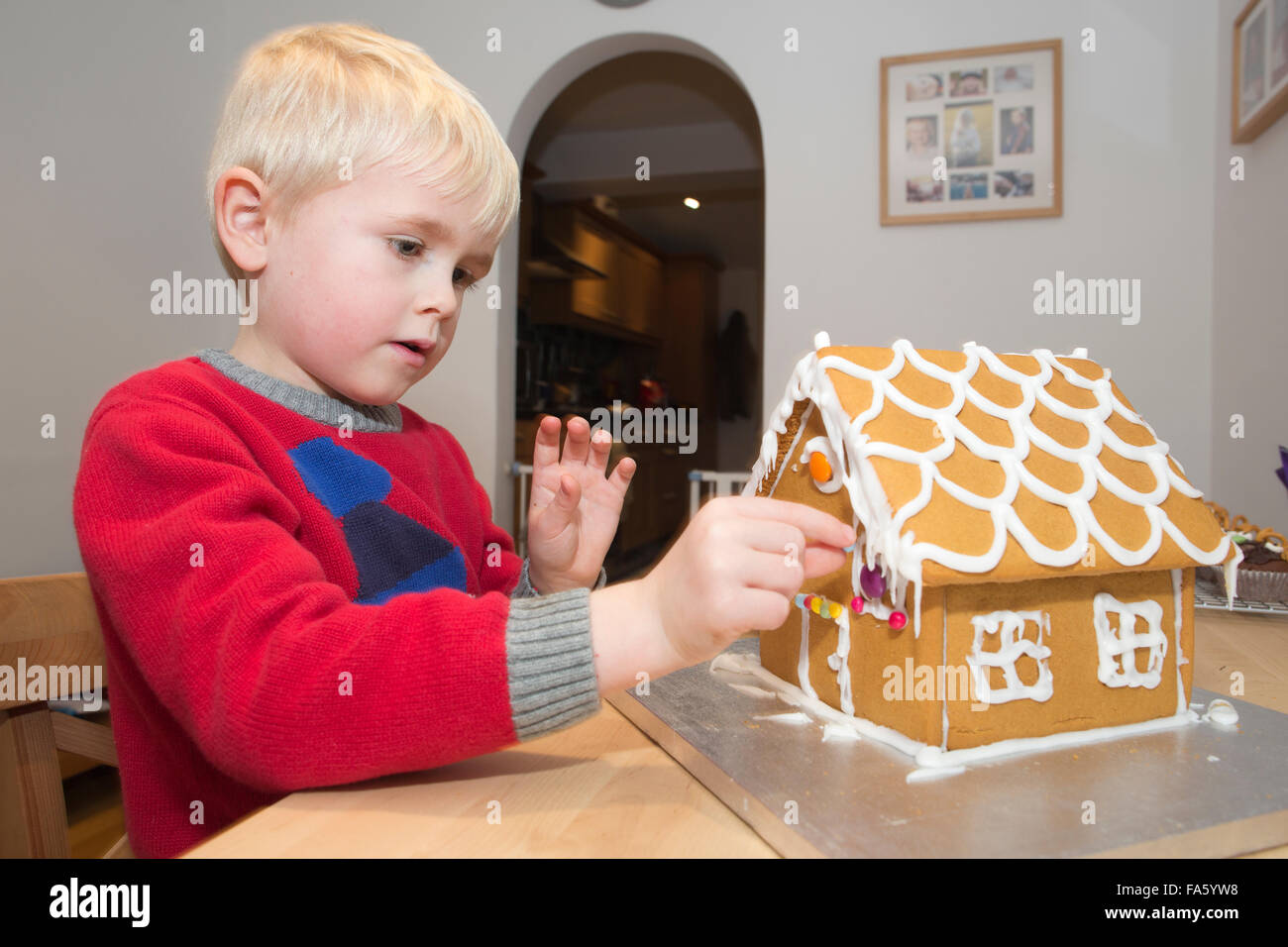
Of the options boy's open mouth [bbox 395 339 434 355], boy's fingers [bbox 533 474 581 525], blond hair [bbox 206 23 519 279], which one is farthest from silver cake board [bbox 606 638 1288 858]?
blond hair [bbox 206 23 519 279]

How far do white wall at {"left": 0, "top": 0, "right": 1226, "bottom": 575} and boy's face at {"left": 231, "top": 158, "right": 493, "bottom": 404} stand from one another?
3.72 feet

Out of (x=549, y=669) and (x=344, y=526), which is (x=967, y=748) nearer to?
(x=549, y=669)

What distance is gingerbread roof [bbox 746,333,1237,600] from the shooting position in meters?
0.54

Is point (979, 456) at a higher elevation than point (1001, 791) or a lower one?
higher

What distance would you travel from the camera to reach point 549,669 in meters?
0.47

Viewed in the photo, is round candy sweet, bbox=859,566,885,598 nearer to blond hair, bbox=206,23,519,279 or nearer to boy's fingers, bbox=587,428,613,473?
boy's fingers, bbox=587,428,613,473

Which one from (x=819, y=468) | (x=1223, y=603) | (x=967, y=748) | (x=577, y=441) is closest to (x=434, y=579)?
(x=577, y=441)

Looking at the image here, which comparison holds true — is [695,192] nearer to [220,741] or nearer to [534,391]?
[534,391]

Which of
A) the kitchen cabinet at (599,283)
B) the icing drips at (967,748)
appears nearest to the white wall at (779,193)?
the icing drips at (967,748)

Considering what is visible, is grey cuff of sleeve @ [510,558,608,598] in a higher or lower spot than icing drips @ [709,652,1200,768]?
higher

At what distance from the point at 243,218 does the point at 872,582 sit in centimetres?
64

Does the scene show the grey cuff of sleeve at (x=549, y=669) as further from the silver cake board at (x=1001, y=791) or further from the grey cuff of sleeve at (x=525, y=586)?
the grey cuff of sleeve at (x=525, y=586)

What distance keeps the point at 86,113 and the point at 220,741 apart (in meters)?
1.73

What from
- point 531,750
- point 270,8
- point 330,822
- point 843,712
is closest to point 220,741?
point 330,822
